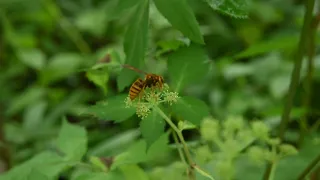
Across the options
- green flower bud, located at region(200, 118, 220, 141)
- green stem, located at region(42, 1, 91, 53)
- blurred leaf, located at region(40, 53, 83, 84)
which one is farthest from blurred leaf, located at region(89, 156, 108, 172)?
green stem, located at region(42, 1, 91, 53)

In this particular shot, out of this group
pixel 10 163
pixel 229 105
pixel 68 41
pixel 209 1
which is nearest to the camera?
A: pixel 209 1

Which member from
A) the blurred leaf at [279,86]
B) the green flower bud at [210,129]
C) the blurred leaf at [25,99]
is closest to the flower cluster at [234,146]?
the green flower bud at [210,129]

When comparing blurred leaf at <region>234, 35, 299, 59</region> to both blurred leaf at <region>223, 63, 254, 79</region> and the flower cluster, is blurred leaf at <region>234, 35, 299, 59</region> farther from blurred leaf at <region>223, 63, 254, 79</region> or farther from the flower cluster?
blurred leaf at <region>223, 63, 254, 79</region>

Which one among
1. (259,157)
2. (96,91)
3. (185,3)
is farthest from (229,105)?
(185,3)

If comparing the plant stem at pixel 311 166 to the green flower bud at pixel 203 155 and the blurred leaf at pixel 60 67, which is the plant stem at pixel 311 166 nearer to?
the green flower bud at pixel 203 155

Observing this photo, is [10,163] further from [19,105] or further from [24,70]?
[24,70]

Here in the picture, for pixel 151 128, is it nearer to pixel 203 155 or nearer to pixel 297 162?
pixel 203 155
